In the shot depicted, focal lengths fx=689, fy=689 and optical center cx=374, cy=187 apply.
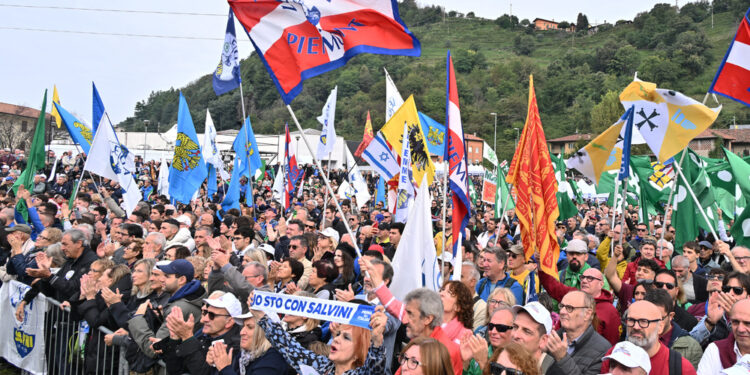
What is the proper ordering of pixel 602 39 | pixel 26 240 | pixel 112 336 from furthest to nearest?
1. pixel 602 39
2. pixel 26 240
3. pixel 112 336

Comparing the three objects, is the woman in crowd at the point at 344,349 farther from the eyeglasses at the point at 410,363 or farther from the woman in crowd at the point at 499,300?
the woman in crowd at the point at 499,300

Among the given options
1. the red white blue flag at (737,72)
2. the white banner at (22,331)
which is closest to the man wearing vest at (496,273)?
the red white blue flag at (737,72)

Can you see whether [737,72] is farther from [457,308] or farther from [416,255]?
[457,308]

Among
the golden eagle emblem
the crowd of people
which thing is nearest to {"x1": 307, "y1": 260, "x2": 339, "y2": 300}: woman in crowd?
the crowd of people

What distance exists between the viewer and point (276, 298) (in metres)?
4.43

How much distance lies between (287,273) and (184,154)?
8.44m

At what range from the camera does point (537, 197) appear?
7.30m

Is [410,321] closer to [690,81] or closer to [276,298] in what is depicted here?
[276,298]

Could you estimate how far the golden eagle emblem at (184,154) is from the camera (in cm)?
1459

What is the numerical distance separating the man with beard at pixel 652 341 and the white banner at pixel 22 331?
6043 mm

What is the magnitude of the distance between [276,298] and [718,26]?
180497 mm

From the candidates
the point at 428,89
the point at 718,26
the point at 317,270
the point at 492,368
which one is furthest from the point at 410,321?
the point at 718,26

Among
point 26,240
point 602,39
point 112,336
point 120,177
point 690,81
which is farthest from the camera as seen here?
point 602,39

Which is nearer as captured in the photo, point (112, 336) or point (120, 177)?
point (112, 336)
